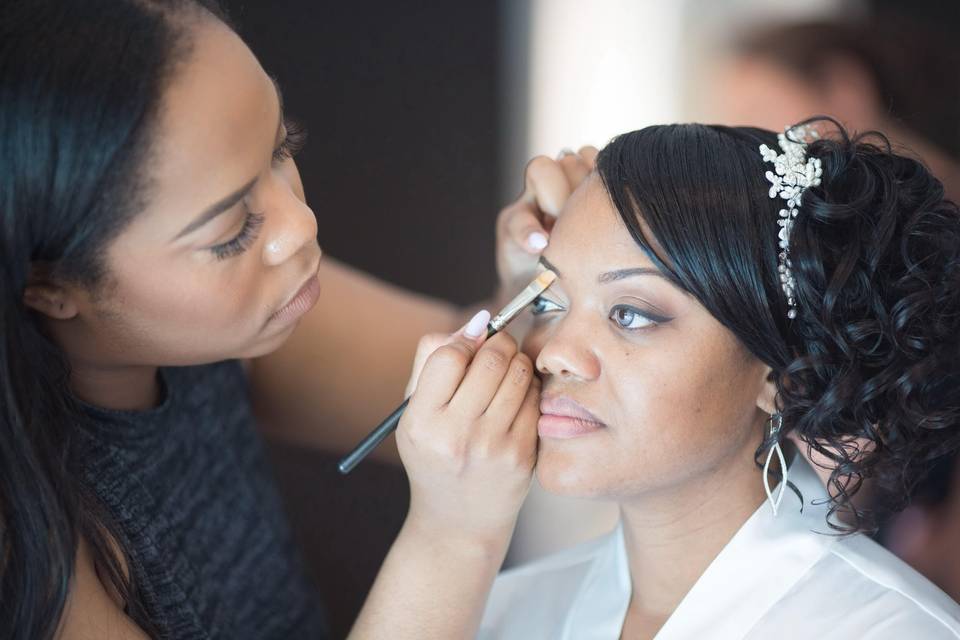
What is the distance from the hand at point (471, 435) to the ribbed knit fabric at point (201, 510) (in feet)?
1.11

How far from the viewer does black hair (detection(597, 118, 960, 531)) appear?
1.17 meters

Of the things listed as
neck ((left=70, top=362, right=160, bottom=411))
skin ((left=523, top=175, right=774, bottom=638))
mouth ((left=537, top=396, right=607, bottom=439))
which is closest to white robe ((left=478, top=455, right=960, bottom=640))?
skin ((left=523, top=175, right=774, bottom=638))

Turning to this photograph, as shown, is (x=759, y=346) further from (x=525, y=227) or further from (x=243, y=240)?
(x=243, y=240)

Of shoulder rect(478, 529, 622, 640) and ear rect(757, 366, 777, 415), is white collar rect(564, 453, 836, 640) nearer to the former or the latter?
ear rect(757, 366, 777, 415)

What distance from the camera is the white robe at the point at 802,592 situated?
3.80 ft

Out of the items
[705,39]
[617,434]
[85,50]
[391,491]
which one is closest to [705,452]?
[617,434]

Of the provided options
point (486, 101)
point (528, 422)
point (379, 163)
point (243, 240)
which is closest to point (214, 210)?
point (243, 240)

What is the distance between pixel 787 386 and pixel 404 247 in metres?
1.10

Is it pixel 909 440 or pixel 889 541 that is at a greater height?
pixel 909 440

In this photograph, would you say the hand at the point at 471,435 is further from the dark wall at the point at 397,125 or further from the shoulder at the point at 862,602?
the dark wall at the point at 397,125

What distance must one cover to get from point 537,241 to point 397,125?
82 centimetres

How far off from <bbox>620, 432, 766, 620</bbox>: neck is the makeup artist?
0.66 feet

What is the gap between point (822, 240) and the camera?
1.19m

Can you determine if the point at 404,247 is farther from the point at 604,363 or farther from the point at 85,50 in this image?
the point at 85,50
